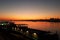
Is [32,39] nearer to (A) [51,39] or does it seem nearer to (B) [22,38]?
(B) [22,38]

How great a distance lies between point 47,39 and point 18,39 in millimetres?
2952

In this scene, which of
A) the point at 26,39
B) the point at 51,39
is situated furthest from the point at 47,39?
the point at 26,39

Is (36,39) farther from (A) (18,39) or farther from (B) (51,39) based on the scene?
(B) (51,39)

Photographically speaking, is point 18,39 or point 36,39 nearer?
point 36,39

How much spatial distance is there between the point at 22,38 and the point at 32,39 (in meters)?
1.46

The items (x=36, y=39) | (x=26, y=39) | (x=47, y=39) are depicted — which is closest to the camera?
(x=36, y=39)

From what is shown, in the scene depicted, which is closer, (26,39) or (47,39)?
(26,39)

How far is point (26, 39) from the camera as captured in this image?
13367 mm

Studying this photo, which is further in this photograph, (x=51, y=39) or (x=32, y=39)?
(x=51, y=39)

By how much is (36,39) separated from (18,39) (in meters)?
2.54

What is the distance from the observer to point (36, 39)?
39.5ft

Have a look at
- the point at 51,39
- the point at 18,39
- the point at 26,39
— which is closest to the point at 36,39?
the point at 26,39

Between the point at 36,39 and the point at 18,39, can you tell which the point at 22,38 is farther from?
the point at 36,39

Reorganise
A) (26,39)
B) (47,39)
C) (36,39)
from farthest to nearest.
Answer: (47,39) < (26,39) < (36,39)
